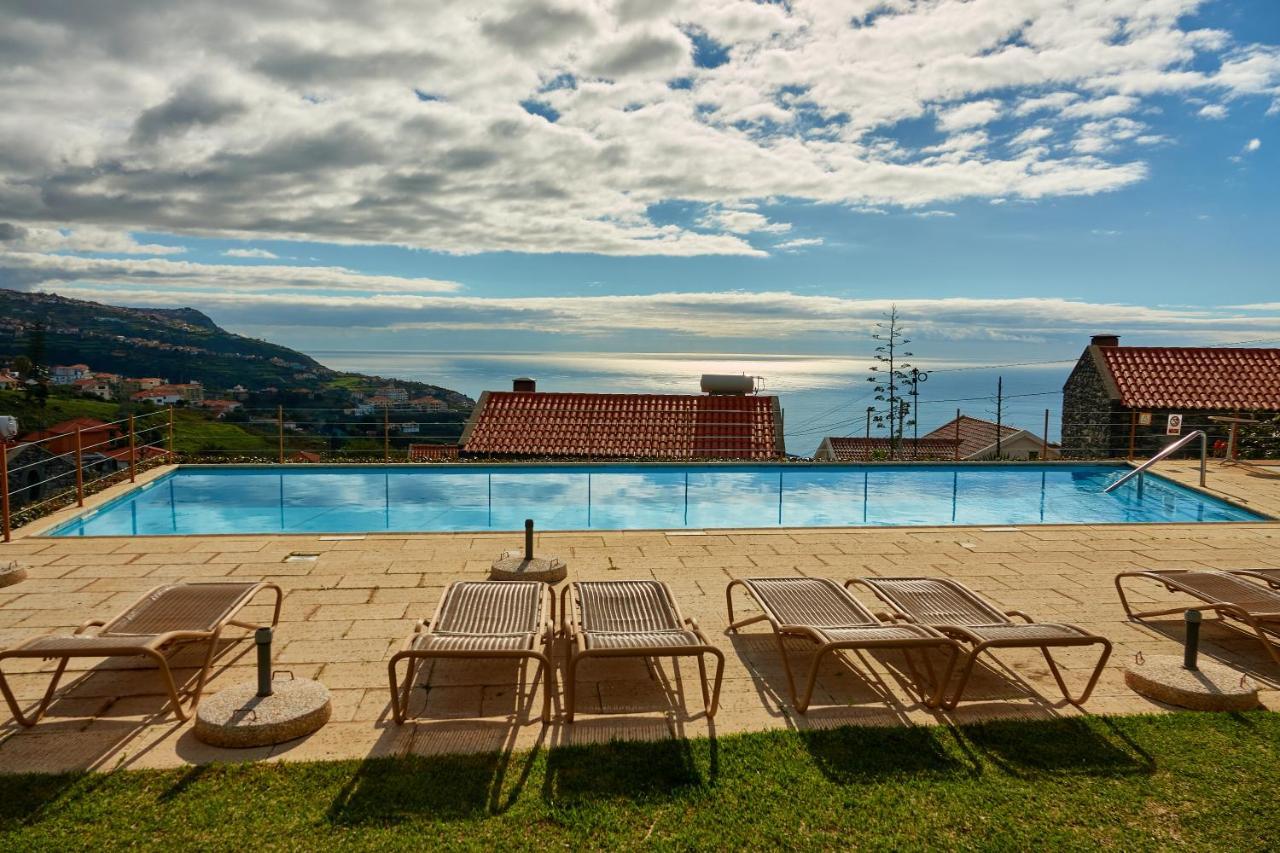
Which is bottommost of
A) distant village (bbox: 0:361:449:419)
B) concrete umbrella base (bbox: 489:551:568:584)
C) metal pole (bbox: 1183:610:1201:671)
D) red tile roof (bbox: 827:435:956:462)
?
red tile roof (bbox: 827:435:956:462)

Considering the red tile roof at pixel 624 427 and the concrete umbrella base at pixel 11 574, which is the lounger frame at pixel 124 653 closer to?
the concrete umbrella base at pixel 11 574

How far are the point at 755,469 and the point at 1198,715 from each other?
10167 mm

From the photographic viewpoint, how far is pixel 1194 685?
4.23 meters

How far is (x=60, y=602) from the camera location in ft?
18.5

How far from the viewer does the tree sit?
26.1 metres

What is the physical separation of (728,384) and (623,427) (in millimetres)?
3860

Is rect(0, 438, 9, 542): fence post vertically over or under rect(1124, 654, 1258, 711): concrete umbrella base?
over

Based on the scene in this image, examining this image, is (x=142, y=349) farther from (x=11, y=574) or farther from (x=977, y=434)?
(x=977, y=434)

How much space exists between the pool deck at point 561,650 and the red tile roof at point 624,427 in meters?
8.62

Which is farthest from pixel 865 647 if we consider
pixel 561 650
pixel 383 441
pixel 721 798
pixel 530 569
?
pixel 383 441

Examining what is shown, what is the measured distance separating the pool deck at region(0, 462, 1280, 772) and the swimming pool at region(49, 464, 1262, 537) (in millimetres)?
2203

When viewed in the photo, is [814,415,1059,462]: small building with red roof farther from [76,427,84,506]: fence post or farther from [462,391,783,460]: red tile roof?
[76,427,84,506]: fence post

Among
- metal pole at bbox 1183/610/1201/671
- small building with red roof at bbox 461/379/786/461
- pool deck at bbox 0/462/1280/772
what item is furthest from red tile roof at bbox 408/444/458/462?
metal pole at bbox 1183/610/1201/671

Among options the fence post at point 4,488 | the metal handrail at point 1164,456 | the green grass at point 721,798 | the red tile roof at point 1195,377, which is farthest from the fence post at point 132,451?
the red tile roof at point 1195,377
